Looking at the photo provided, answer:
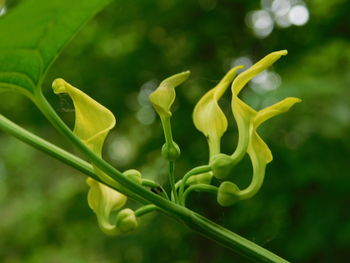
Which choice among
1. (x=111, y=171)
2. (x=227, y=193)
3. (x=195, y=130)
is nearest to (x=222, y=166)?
(x=227, y=193)

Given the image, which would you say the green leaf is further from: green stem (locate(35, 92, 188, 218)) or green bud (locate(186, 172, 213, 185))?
green bud (locate(186, 172, 213, 185))

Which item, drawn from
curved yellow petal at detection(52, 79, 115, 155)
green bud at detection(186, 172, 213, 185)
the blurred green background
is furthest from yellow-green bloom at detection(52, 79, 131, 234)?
the blurred green background

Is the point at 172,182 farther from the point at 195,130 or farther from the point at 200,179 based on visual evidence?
the point at 195,130

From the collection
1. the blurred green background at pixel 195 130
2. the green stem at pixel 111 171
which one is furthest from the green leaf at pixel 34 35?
the blurred green background at pixel 195 130

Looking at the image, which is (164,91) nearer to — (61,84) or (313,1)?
(61,84)

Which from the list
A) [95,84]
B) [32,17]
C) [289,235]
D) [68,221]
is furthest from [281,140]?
[32,17]

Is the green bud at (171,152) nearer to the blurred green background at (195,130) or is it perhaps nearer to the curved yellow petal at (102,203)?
the curved yellow petal at (102,203)
